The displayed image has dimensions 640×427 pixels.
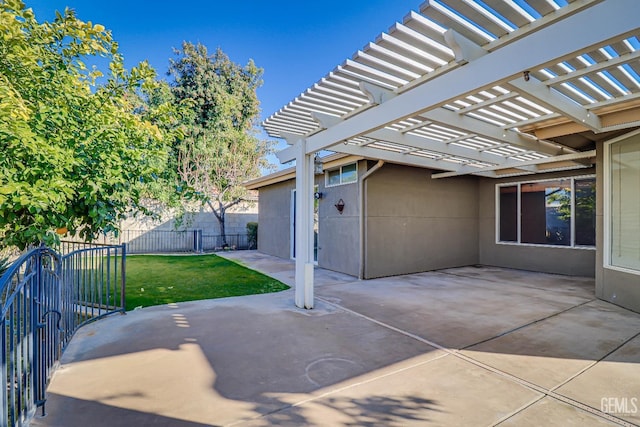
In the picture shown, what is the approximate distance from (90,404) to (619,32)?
4.53 meters

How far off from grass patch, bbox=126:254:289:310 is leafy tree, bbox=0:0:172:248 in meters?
2.39

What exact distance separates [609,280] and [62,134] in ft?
26.4

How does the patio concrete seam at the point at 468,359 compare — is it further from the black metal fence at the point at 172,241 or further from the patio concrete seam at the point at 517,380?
the black metal fence at the point at 172,241

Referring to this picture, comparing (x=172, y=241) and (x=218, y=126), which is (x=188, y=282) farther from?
(x=218, y=126)

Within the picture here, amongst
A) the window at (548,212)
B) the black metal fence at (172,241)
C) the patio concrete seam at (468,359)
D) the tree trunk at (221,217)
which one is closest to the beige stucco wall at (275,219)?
the tree trunk at (221,217)

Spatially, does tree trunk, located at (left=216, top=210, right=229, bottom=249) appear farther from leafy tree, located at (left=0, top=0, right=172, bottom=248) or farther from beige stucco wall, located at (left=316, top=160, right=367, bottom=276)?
leafy tree, located at (left=0, top=0, right=172, bottom=248)

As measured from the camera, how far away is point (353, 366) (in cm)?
314

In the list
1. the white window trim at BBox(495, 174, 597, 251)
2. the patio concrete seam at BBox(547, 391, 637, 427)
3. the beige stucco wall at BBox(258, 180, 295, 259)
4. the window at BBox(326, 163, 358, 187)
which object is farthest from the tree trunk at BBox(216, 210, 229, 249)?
the patio concrete seam at BBox(547, 391, 637, 427)

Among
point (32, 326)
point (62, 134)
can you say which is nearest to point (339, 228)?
point (62, 134)

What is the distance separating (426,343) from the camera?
12.3 feet

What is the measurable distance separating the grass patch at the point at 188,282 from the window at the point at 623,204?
19.4 ft

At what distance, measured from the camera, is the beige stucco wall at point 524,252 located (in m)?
8.13

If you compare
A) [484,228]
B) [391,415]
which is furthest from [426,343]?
[484,228]

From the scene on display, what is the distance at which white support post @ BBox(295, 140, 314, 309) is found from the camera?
5191mm
